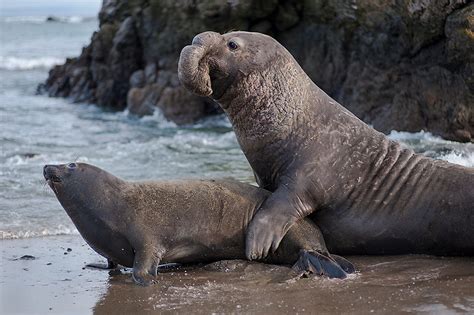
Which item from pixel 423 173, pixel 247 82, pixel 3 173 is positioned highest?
pixel 247 82

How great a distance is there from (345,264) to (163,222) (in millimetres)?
1268

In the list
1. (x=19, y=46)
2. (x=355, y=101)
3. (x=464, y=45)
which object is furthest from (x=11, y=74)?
(x=464, y=45)

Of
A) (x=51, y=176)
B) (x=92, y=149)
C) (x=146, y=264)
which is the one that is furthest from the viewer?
(x=92, y=149)

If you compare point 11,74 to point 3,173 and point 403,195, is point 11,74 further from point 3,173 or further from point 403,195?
point 403,195

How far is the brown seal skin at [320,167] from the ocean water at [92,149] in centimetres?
197

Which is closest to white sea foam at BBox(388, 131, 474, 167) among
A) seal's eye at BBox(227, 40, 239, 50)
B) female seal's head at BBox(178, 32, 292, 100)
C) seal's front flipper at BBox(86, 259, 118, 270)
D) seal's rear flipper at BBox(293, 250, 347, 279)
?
female seal's head at BBox(178, 32, 292, 100)

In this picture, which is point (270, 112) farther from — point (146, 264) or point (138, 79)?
point (138, 79)

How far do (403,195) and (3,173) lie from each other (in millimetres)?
5526

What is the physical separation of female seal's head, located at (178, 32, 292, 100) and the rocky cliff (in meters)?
4.59

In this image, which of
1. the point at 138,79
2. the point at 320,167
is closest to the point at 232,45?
the point at 320,167

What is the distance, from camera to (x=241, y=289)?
5.93 meters

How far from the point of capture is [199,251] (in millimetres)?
6562

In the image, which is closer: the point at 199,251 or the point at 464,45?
the point at 199,251

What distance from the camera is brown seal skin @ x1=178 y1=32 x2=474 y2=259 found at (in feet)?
22.3
